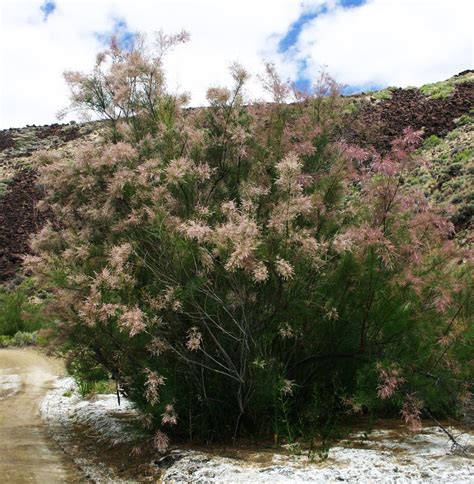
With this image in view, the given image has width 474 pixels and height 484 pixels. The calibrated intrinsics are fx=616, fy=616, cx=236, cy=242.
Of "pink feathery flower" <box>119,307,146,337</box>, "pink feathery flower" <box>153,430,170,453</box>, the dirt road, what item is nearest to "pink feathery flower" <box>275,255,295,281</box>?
"pink feathery flower" <box>119,307,146,337</box>

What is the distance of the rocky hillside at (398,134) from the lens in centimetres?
1844

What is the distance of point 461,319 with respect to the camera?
7559mm

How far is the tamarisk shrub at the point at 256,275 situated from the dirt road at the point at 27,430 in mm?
1524

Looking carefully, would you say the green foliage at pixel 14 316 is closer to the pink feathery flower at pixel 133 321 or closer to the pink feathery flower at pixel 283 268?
the pink feathery flower at pixel 133 321

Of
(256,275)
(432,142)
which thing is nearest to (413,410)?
(256,275)

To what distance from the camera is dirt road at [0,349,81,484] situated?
774cm

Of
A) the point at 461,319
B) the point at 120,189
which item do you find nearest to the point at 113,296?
the point at 120,189

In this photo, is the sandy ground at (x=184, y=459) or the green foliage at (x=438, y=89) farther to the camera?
the green foliage at (x=438, y=89)

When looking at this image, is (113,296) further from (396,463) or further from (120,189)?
(396,463)

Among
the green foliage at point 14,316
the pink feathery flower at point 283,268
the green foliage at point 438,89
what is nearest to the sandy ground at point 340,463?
the pink feathery flower at point 283,268

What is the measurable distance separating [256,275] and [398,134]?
23.7 metres

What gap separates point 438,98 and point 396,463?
31.8m

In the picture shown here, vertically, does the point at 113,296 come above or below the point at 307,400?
above

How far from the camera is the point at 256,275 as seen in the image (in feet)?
19.7
